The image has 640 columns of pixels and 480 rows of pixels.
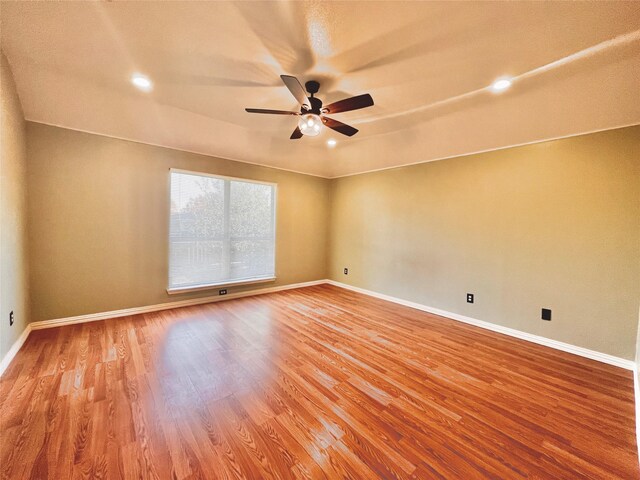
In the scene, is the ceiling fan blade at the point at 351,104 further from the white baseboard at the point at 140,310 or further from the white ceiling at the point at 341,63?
the white baseboard at the point at 140,310

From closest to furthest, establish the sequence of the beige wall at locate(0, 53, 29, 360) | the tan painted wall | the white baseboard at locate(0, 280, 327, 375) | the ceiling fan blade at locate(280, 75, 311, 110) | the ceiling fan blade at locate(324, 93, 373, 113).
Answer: the ceiling fan blade at locate(280, 75, 311, 110), the ceiling fan blade at locate(324, 93, 373, 113), the beige wall at locate(0, 53, 29, 360), the white baseboard at locate(0, 280, 327, 375), the tan painted wall

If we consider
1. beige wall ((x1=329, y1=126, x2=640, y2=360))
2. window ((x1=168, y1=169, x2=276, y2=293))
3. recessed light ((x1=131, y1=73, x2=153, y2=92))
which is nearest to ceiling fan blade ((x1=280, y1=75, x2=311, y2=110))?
recessed light ((x1=131, y1=73, x2=153, y2=92))

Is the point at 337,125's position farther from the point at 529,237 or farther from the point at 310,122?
the point at 529,237

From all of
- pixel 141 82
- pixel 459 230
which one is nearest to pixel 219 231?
pixel 141 82

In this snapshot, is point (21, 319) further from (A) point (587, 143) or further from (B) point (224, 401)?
(A) point (587, 143)

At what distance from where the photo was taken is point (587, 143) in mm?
2686

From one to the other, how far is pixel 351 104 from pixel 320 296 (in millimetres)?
3439

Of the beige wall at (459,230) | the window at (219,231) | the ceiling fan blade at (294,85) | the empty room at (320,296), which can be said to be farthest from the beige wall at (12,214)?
the ceiling fan blade at (294,85)

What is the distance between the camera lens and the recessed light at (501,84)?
6.99ft

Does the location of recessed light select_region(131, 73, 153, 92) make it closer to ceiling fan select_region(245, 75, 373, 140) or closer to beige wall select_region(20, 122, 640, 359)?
ceiling fan select_region(245, 75, 373, 140)

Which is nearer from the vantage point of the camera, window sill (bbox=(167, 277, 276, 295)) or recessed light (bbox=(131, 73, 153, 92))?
recessed light (bbox=(131, 73, 153, 92))

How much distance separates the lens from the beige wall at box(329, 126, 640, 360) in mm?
2529

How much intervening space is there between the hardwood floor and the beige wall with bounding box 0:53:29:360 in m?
0.41

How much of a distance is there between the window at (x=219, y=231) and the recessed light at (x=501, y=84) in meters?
3.65
